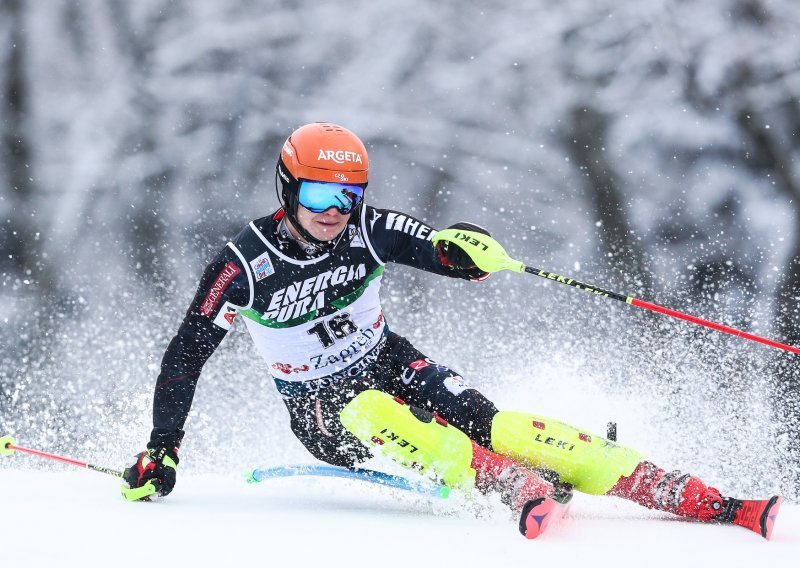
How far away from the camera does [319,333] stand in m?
2.94

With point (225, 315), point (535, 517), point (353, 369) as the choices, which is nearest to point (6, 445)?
point (225, 315)

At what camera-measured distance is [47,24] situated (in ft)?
27.2

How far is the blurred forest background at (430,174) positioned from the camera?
270 inches

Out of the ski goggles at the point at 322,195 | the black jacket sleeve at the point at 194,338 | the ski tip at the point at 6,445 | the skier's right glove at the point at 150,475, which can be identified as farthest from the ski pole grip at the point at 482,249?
the ski tip at the point at 6,445

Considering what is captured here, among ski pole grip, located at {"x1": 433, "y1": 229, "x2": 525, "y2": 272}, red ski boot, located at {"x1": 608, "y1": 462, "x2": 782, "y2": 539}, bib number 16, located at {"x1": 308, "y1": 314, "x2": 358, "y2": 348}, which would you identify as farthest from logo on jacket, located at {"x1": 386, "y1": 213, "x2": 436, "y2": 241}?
red ski boot, located at {"x1": 608, "y1": 462, "x2": 782, "y2": 539}

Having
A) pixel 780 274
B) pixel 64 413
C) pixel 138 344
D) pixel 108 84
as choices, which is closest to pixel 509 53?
pixel 780 274

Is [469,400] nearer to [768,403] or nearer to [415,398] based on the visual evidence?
[415,398]

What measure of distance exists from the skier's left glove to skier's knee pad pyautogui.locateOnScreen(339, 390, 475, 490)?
502mm

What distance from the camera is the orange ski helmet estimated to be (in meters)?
2.77

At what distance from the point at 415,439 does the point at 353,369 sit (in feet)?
1.83

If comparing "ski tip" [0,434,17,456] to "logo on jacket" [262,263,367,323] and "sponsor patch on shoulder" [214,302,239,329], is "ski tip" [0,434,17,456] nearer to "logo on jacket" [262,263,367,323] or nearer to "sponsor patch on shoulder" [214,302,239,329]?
"sponsor patch on shoulder" [214,302,239,329]

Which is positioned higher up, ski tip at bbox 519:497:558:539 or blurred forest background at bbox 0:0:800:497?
blurred forest background at bbox 0:0:800:497

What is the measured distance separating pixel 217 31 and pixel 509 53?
2722 mm

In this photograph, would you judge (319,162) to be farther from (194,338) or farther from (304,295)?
(194,338)
